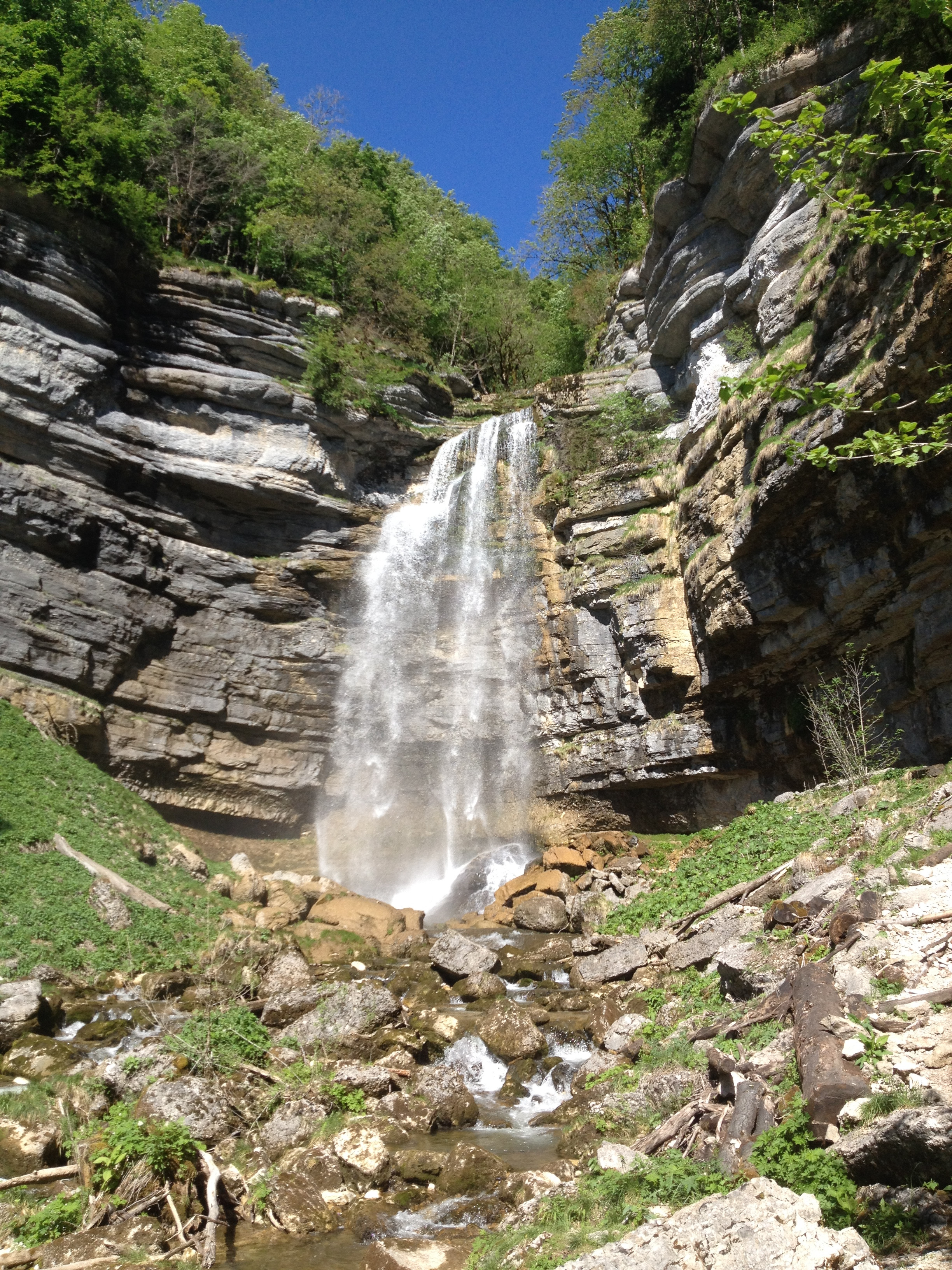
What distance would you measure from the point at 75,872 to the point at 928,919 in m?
12.2

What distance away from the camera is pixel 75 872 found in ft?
41.9

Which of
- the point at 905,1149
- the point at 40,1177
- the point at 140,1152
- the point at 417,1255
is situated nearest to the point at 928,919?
the point at 905,1149

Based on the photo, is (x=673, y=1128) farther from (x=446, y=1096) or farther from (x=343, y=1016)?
(x=343, y=1016)

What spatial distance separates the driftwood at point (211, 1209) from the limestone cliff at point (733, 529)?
1191 centimetres

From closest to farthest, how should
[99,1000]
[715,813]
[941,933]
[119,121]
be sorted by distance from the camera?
[941,933]
[99,1000]
[715,813]
[119,121]

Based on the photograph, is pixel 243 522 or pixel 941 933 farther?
pixel 243 522

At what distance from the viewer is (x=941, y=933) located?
18.5 ft

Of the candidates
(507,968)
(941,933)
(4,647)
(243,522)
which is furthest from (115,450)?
(941,933)

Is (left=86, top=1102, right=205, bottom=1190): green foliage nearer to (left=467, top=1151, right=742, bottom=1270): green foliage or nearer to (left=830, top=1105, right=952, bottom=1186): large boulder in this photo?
(left=467, top=1151, right=742, bottom=1270): green foliage

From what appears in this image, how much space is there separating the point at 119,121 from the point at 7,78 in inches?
99.1

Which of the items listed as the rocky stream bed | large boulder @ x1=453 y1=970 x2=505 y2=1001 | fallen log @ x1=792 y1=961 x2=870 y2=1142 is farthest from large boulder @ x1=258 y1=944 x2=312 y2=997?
Result: fallen log @ x1=792 y1=961 x2=870 y2=1142

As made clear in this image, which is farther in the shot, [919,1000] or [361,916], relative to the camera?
[361,916]

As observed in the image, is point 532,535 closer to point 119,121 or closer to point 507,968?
point 507,968

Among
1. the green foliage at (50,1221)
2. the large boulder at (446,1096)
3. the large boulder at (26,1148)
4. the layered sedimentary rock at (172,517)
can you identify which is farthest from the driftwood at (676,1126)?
the layered sedimentary rock at (172,517)
